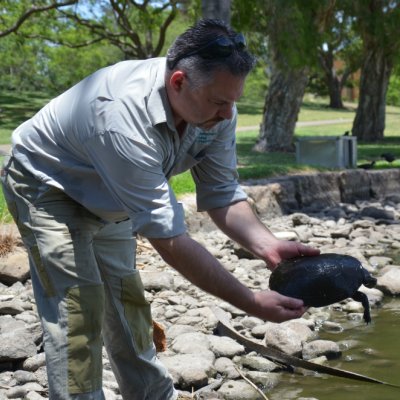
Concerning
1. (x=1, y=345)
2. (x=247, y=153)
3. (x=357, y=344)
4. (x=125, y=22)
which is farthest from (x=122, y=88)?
(x=125, y=22)

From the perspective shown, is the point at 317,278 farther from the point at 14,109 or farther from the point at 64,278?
the point at 14,109

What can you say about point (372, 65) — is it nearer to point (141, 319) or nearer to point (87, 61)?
point (141, 319)

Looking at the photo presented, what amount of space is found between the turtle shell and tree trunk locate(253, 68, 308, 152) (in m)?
10.8

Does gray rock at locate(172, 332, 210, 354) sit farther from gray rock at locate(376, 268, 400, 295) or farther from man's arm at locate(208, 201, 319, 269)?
gray rock at locate(376, 268, 400, 295)

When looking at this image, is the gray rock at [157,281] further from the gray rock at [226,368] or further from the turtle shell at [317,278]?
the turtle shell at [317,278]

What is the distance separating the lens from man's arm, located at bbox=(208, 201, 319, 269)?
3.28m

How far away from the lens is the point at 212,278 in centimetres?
272

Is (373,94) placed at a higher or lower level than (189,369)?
higher

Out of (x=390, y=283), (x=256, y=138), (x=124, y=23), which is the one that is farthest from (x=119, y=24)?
(x=390, y=283)

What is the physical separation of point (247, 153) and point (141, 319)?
439 inches

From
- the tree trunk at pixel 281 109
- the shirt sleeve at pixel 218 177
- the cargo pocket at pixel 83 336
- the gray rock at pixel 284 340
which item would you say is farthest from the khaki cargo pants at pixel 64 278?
the tree trunk at pixel 281 109

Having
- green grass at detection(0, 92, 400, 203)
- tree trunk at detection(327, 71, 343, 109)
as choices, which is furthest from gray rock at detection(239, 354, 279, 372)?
tree trunk at detection(327, 71, 343, 109)

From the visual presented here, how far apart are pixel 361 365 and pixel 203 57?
3.17 meters

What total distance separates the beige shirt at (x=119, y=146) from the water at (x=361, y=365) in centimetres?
211
